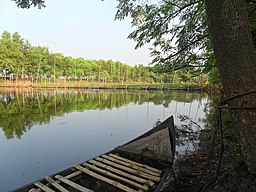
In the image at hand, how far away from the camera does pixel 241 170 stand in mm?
1471

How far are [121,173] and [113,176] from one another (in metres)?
0.18

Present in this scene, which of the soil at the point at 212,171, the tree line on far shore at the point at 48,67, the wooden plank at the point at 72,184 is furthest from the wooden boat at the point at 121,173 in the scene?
the tree line on far shore at the point at 48,67

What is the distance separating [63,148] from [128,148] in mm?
3573

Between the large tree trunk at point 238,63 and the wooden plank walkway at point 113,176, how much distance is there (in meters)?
2.12

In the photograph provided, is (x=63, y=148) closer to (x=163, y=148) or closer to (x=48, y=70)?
(x=163, y=148)

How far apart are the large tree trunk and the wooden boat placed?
1955mm

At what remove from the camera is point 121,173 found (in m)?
3.52

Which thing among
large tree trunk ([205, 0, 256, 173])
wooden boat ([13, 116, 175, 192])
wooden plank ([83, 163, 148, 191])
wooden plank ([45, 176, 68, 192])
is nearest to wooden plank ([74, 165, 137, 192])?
wooden boat ([13, 116, 175, 192])

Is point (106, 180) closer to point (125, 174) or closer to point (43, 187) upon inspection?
point (125, 174)

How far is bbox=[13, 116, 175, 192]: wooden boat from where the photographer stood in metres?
3.04

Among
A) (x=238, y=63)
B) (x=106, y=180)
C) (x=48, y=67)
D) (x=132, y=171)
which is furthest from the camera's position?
(x=48, y=67)

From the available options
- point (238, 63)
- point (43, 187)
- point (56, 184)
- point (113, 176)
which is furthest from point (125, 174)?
point (238, 63)

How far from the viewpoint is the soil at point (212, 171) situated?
144 centimetres

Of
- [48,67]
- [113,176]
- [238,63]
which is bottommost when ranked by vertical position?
[113,176]
